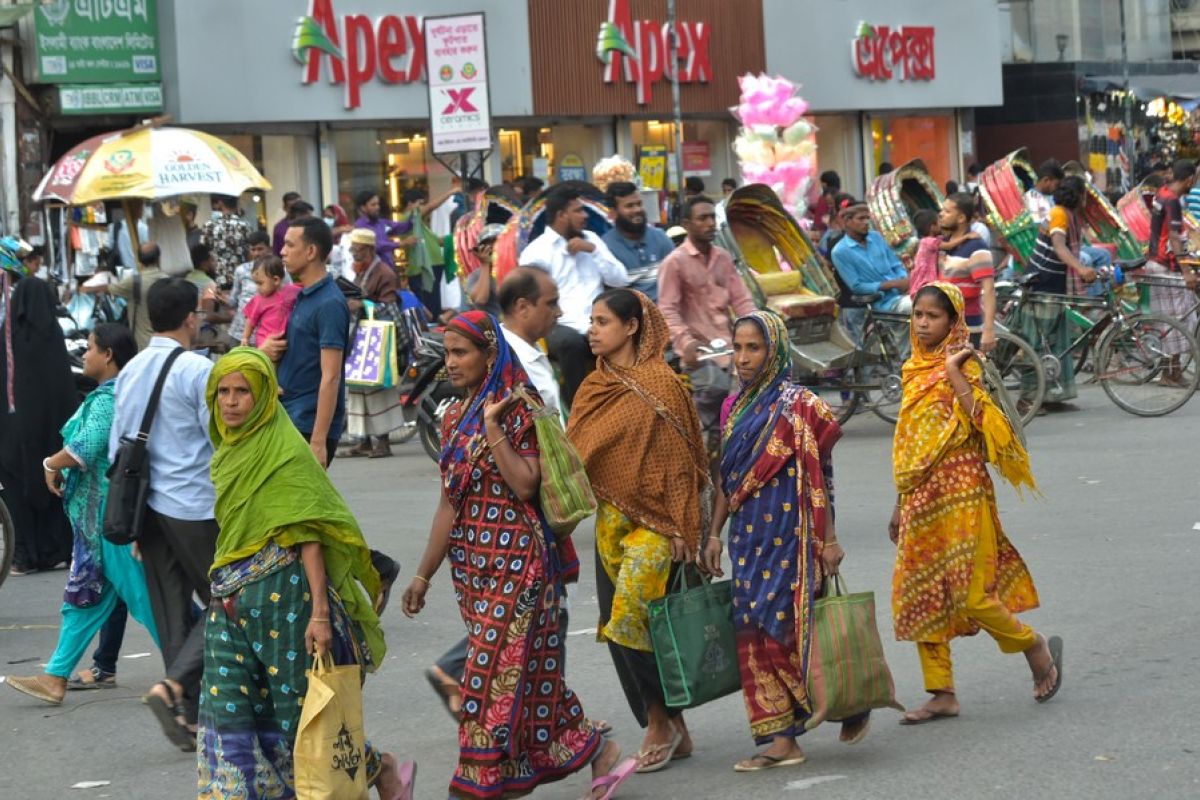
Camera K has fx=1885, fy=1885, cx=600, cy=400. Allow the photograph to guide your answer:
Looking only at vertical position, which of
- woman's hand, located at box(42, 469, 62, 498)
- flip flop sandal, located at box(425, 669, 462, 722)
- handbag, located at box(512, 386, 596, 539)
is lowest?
flip flop sandal, located at box(425, 669, 462, 722)

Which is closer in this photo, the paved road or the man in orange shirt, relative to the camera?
the paved road

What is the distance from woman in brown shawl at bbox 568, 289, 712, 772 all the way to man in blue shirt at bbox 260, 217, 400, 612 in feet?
6.40

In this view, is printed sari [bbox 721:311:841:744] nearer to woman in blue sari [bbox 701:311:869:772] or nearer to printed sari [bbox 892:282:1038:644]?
woman in blue sari [bbox 701:311:869:772]

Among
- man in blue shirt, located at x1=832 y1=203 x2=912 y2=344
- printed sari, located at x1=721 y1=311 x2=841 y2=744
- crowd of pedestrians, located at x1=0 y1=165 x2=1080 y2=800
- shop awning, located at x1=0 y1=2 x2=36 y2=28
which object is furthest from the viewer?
shop awning, located at x1=0 y1=2 x2=36 y2=28

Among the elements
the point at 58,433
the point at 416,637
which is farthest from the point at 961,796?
the point at 58,433

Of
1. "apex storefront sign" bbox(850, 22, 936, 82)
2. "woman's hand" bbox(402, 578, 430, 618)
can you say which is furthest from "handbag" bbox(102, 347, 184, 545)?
"apex storefront sign" bbox(850, 22, 936, 82)

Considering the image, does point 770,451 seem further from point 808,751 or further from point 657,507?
point 808,751

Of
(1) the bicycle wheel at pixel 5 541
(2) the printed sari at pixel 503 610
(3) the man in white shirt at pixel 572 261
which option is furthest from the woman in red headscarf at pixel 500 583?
(1) the bicycle wheel at pixel 5 541

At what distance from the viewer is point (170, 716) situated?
6.02 m

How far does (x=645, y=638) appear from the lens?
19.4 ft

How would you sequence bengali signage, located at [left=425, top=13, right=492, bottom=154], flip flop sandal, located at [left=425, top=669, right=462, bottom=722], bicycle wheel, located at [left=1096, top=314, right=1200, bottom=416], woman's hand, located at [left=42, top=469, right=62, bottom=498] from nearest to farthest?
1. flip flop sandal, located at [left=425, top=669, right=462, bottom=722]
2. woman's hand, located at [left=42, top=469, right=62, bottom=498]
3. bicycle wheel, located at [left=1096, top=314, right=1200, bottom=416]
4. bengali signage, located at [left=425, top=13, right=492, bottom=154]

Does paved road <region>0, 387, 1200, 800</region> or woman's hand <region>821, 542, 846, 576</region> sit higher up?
woman's hand <region>821, 542, 846, 576</region>

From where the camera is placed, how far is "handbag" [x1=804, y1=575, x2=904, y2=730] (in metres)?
5.82

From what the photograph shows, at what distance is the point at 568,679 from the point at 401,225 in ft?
45.4
